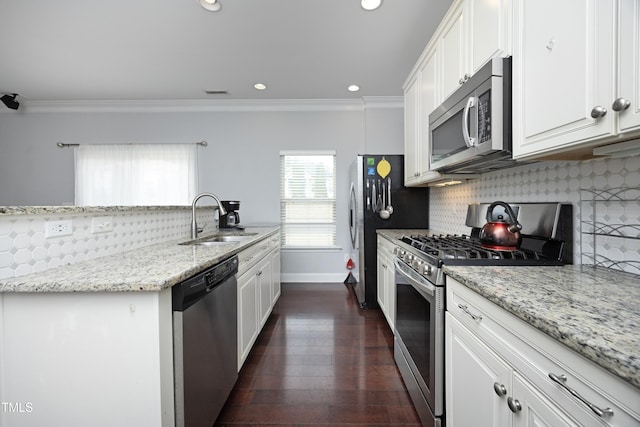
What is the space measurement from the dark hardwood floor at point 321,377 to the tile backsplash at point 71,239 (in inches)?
44.5

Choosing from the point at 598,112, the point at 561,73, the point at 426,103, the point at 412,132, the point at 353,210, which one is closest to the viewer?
the point at 598,112

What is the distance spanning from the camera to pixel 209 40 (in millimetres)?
2598

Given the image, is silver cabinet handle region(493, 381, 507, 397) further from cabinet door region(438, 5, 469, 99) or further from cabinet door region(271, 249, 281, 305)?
cabinet door region(271, 249, 281, 305)

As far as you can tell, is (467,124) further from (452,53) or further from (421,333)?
(421,333)

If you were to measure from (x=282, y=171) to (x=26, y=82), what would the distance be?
11.0 ft

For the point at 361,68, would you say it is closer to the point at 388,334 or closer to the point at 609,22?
the point at 609,22

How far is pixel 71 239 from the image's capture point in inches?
52.1

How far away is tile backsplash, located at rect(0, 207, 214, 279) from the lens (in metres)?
1.08

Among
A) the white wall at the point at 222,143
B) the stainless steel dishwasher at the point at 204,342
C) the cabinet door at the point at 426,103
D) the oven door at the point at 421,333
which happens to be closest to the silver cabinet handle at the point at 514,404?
the oven door at the point at 421,333

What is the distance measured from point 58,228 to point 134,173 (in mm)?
3395

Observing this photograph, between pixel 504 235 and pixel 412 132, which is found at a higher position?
pixel 412 132

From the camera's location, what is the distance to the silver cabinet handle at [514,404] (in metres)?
0.77

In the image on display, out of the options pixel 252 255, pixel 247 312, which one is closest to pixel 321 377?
pixel 247 312

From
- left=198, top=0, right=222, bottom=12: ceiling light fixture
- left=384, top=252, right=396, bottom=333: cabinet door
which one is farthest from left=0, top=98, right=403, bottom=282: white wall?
left=198, top=0, right=222, bottom=12: ceiling light fixture
